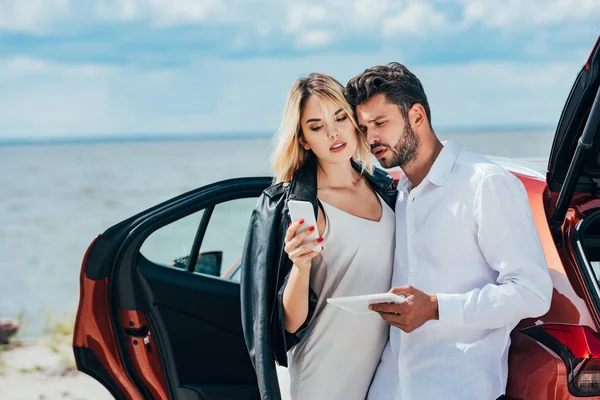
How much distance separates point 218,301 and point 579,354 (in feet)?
5.04

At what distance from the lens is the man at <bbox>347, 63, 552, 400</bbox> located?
2.44m

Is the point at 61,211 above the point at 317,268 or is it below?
below

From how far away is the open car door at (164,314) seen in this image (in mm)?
3213

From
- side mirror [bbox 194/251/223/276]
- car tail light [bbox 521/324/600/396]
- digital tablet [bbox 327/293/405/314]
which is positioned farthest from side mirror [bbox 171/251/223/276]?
car tail light [bbox 521/324/600/396]

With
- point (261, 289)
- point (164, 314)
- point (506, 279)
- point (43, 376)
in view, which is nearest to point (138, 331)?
point (164, 314)

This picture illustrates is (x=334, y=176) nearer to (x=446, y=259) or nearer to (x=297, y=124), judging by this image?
Result: (x=297, y=124)

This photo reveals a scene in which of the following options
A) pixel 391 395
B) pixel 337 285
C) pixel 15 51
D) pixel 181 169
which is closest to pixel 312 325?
pixel 337 285

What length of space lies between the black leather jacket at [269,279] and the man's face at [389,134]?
26 centimetres

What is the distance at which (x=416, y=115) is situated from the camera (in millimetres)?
2760

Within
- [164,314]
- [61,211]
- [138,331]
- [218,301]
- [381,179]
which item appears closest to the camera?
[381,179]

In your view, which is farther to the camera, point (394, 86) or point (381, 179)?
point (381, 179)

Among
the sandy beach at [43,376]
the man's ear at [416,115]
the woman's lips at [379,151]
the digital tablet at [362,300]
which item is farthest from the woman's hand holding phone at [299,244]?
the sandy beach at [43,376]

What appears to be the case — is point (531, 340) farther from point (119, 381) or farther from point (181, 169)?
point (181, 169)

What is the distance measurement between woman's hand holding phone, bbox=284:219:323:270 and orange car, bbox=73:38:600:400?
65 centimetres
